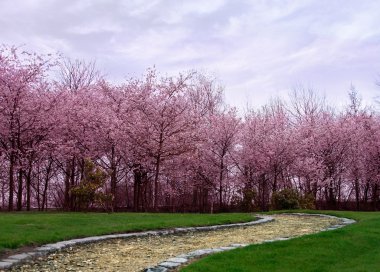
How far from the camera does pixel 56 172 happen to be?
96.2ft

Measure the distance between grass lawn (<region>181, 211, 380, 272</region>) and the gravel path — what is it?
1180mm

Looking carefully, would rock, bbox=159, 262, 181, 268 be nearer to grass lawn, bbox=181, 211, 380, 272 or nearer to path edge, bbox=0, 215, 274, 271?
grass lawn, bbox=181, 211, 380, 272

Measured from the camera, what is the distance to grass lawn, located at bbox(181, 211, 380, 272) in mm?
6629

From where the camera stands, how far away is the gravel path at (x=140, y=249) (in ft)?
23.2

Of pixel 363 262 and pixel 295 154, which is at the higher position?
pixel 295 154

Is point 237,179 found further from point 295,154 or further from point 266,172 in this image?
point 295,154

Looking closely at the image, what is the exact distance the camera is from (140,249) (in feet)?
28.9

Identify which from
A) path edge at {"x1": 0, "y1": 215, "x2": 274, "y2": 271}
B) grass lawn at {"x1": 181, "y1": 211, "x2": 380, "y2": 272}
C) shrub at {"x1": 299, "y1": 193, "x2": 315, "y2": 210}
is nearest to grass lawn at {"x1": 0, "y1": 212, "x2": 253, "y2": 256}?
path edge at {"x1": 0, "y1": 215, "x2": 274, "y2": 271}

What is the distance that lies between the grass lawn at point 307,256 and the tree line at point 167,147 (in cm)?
1077

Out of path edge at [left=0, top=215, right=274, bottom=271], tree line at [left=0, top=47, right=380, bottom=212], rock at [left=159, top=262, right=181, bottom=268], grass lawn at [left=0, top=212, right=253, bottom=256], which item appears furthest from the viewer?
tree line at [left=0, top=47, right=380, bottom=212]

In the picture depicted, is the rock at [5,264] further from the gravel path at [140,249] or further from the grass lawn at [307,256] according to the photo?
the grass lawn at [307,256]

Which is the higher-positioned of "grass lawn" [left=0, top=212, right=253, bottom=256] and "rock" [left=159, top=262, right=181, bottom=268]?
"grass lawn" [left=0, top=212, right=253, bottom=256]

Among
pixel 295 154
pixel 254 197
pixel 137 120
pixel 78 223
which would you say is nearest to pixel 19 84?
pixel 137 120

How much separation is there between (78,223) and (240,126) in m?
18.0
